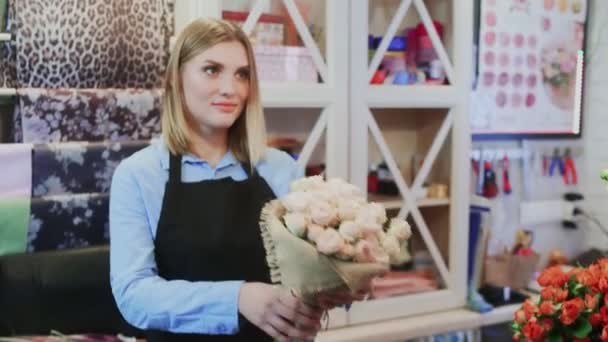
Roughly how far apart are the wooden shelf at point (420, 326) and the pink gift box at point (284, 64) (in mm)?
839

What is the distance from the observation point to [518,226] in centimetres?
277

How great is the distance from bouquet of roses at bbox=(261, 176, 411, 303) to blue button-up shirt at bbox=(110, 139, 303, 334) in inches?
9.0

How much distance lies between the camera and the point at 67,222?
1.83 meters

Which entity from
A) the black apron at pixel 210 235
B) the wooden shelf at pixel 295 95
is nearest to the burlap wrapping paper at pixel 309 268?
the black apron at pixel 210 235

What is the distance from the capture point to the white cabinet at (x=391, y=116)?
6.57 ft

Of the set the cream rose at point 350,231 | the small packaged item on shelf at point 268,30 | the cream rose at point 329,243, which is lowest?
the cream rose at point 329,243

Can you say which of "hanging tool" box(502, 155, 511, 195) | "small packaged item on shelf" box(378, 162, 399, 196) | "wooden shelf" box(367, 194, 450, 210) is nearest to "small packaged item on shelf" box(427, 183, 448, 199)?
"wooden shelf" box(367, 194, 450, 210)

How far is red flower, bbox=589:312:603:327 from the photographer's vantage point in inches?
42.8

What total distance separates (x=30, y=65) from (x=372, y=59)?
1.08 metres

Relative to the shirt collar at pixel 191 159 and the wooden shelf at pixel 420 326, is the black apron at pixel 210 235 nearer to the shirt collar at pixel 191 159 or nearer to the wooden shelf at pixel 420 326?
the shirt collar at pixel 191 159

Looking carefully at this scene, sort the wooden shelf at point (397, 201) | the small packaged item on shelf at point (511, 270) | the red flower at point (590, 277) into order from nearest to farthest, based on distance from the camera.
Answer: the red flower at point (590, 277) < the wooden shelf at point (397, 201) < the small packaged item on shelf at point (511, 270)

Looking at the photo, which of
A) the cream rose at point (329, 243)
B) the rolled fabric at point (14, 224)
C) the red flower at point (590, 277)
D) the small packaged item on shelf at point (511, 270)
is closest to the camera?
the cream rose at point (329, 243)

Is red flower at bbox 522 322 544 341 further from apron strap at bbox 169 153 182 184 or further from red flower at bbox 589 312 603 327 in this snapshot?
apron strap at bbox 169 153 182 184

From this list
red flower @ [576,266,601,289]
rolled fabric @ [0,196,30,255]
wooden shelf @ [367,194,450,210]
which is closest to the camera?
red flower @ [576,266,601,289]
